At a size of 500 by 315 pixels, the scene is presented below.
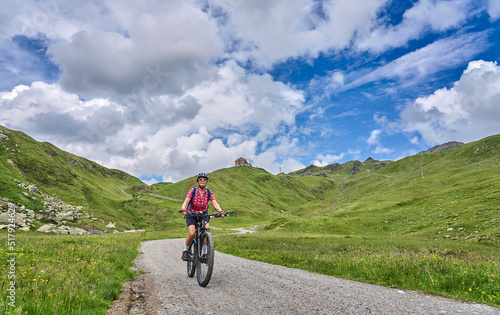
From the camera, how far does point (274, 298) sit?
23.9 ft

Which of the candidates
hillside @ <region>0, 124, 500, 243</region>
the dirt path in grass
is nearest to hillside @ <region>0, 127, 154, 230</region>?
hillside @ <region>0, 124, 500, 243</region>

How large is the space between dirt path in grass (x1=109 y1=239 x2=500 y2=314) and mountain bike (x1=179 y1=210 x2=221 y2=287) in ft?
1.52

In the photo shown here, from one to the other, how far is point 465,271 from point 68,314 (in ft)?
42.0

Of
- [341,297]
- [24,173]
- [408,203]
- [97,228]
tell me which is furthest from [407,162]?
[24,173]

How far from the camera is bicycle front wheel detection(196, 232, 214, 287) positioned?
8.57 m

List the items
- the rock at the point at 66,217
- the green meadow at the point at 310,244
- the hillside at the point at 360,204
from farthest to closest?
the rock at the point at 66,217 < the hillside at the point at 360,204 < the green meadow at the point at 310,244

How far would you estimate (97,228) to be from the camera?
6569 centimetres

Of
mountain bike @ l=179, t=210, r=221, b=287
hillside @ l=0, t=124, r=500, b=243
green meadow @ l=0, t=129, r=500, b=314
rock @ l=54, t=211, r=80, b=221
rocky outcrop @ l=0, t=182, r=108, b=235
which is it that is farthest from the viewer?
rock @ l=54, t=211, r=80, b=221

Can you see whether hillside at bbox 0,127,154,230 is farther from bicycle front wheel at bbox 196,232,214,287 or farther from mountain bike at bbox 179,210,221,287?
bicycle front wheel at bbox 196,232,214,287

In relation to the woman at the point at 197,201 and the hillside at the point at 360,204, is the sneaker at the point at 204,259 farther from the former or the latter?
the hillside at the point at 360,204

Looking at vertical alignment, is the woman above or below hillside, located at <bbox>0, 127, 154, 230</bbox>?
below

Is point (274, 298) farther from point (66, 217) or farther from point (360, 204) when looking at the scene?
point (360, 204)

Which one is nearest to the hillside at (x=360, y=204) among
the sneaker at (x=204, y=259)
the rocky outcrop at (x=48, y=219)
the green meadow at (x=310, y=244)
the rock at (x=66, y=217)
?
the green meadow at (x=310, y=244)

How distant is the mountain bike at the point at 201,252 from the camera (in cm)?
893
